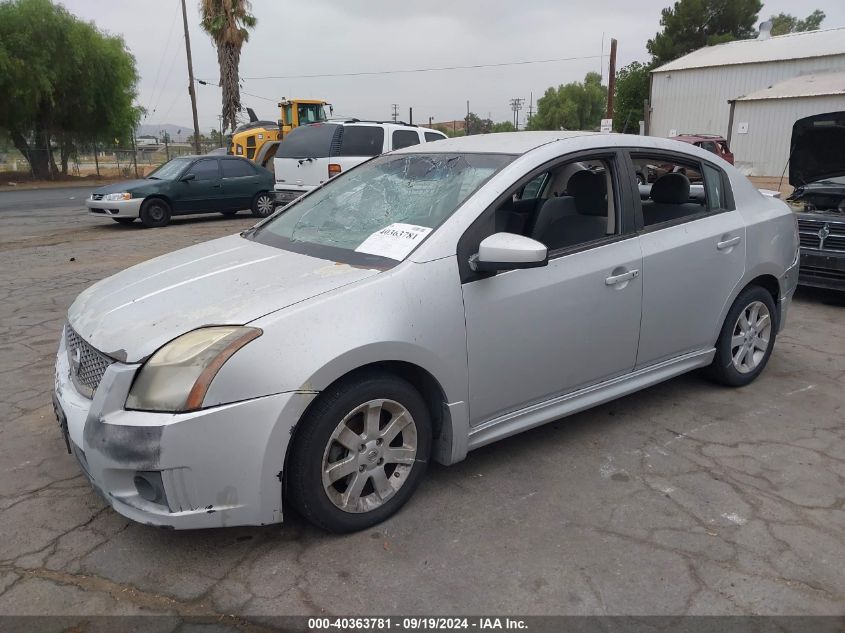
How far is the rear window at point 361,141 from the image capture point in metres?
11.7

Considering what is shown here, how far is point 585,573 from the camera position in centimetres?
254

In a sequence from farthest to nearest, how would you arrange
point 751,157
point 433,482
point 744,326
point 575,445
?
point 751,157 < point 744,326 < point 575,445 < point 433,482

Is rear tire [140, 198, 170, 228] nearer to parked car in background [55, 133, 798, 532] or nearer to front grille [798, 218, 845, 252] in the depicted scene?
parked car in background [55, 133, 798, 532]

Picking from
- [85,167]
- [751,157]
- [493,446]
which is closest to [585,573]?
[493,446]

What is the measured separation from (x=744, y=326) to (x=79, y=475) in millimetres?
3991

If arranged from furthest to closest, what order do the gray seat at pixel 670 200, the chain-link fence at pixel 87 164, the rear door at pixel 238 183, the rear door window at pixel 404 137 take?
1. the chain-link fence at pixel 87 164
2. the rear door at pixel 238 183
3. the rear door window at pixel 404 137
4. the gray seat at pixel 670 200

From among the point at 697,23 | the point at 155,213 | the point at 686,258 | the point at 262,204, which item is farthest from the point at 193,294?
the point at 697,23

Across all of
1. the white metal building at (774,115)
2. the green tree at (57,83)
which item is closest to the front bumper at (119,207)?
the green tree at (57,83)

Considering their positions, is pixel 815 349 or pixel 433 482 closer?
pixel 433 482

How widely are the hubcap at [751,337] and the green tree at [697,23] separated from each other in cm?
4729

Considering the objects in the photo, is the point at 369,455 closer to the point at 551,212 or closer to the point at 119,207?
the point at 551,212

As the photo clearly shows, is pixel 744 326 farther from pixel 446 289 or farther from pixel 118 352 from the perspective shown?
pixel 118 352

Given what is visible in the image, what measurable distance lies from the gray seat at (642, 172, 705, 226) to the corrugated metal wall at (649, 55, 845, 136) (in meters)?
30.8

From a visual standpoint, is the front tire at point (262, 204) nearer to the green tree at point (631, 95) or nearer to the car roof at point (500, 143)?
the car roof at point (500, 143)
